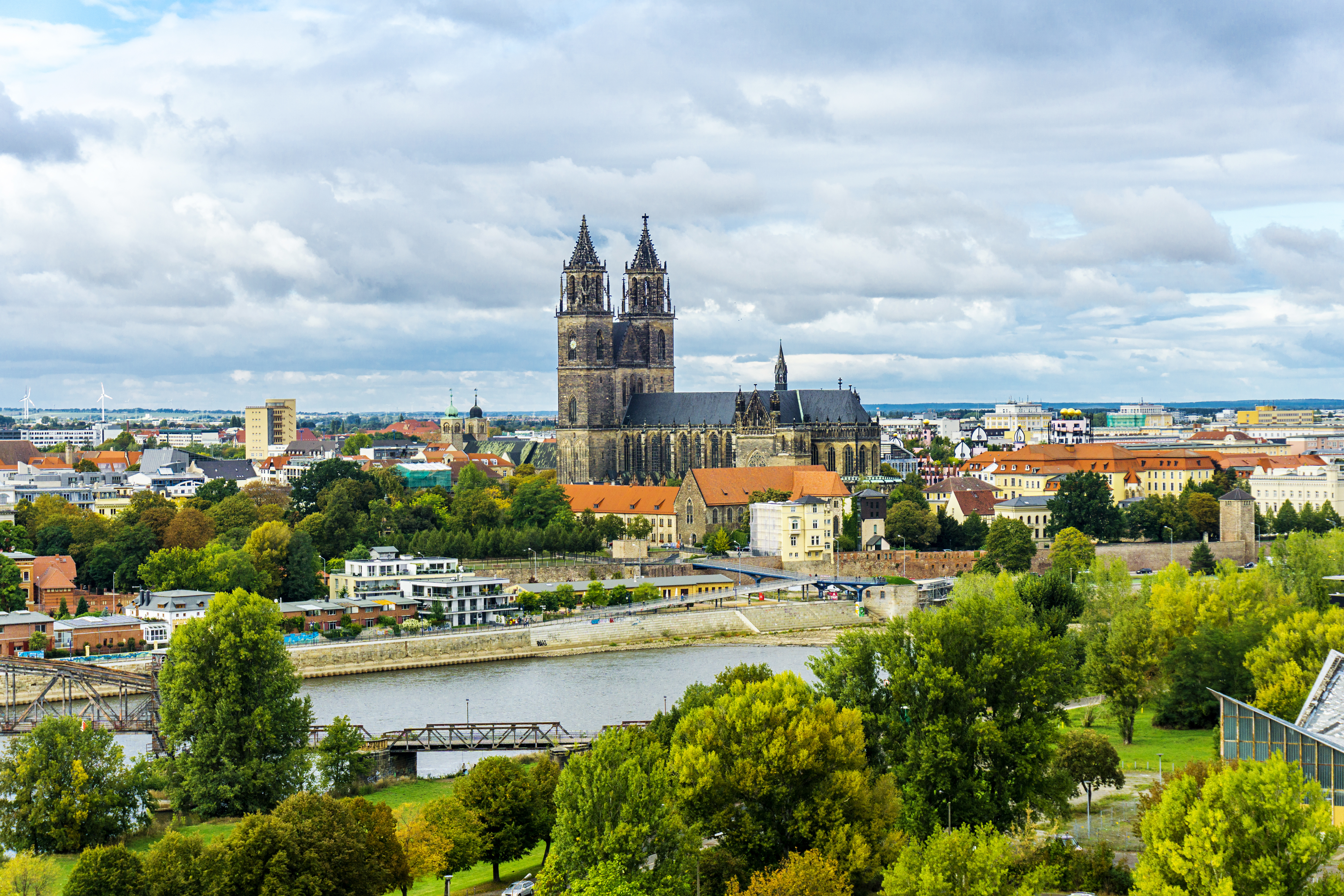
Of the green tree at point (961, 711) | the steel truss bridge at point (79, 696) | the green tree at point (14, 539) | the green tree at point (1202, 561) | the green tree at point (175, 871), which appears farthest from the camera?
the green tree at point (1202, 561)

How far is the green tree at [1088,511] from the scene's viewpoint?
80938 millimetres

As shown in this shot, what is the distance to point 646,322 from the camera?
10756cm

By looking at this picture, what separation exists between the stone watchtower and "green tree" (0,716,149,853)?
63315 mm

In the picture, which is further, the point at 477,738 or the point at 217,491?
the point at 217,491

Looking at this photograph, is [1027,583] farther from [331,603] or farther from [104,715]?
[104,715]

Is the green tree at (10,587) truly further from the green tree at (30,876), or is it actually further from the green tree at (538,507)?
the green tree at (30,876)

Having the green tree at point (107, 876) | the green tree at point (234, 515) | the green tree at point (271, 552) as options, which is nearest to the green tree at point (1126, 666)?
the green tree at point (107, 876)

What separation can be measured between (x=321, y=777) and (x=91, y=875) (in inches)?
442

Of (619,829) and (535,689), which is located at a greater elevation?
(619,829)

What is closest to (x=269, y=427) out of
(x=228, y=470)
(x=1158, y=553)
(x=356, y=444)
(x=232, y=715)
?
(x=356, y=444)

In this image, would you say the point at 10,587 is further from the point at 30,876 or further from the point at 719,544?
the point at 30,876

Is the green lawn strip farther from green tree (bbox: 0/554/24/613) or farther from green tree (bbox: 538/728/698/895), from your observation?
green tree (bbox: 0/554/24/613)

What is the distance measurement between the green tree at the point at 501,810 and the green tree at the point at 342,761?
6642 mm

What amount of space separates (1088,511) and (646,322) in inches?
1430
